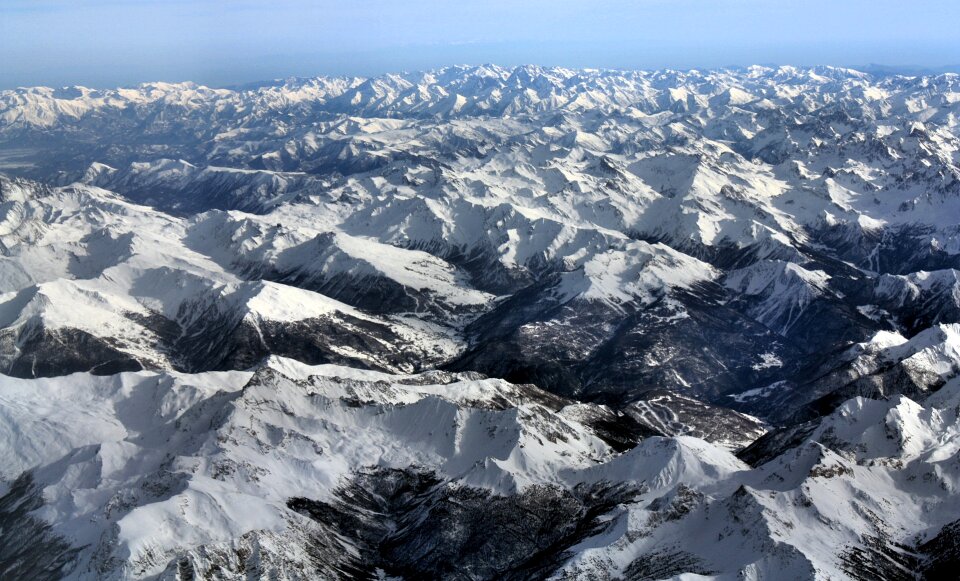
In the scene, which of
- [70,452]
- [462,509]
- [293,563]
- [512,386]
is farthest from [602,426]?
[70,452]

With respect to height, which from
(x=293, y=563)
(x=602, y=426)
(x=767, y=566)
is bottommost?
(x=602, y=426)

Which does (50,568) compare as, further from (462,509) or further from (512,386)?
(512,386)

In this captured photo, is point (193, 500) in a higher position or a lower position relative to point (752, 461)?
higher

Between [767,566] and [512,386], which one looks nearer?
[767,566]

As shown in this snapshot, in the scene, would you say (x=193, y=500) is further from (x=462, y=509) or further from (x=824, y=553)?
(x=824, y=553)

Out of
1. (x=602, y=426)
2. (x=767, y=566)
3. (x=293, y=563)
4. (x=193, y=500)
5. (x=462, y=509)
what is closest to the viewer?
(x=767, y=566)

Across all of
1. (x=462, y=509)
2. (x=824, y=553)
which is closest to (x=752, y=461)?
(x=824, y=553)

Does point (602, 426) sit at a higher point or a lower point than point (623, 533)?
lower

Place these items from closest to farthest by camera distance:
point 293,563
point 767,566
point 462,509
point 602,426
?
point 767,566 → point 293,563 → point 462,509 → point 602,426

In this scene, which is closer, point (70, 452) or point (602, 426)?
point (70, 452)
